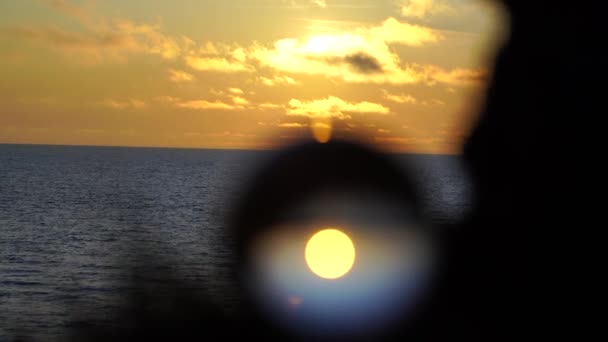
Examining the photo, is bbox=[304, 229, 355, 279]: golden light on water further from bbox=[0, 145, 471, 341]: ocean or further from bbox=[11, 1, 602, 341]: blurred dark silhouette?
bbox=[11, 1, 602, 341]: blurred dark silhouette

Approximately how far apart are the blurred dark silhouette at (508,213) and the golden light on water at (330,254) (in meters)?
52.4

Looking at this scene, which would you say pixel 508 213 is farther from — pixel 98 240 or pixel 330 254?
pixel 98 240

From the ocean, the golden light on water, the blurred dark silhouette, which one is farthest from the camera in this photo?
the golden light on water

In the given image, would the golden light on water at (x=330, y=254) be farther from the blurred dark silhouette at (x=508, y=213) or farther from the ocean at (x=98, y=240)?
the blurred dark silhouette at (x=508, y=213)

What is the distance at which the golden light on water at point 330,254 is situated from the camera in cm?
6975

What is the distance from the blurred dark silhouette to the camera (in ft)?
29.0

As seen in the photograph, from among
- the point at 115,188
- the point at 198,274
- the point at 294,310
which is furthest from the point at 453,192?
the point at 294,310

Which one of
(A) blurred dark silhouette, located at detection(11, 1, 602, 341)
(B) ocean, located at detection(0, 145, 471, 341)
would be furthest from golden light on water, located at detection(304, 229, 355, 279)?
(A) blurred dark silhouette, located at detection(11, 1, 602, 341)

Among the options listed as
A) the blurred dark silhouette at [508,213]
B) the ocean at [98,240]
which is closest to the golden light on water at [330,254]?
the ocean at [98,240]

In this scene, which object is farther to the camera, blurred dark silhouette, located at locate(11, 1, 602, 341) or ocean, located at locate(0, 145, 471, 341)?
ocean, located at locate(0, 145, 471, 341)

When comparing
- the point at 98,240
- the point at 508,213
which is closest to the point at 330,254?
the point at 98,240

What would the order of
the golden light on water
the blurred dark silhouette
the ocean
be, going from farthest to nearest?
the golden light on water
the ocean
the blurred dark silhouette

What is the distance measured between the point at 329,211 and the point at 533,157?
105 m

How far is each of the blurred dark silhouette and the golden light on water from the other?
5242 cm
